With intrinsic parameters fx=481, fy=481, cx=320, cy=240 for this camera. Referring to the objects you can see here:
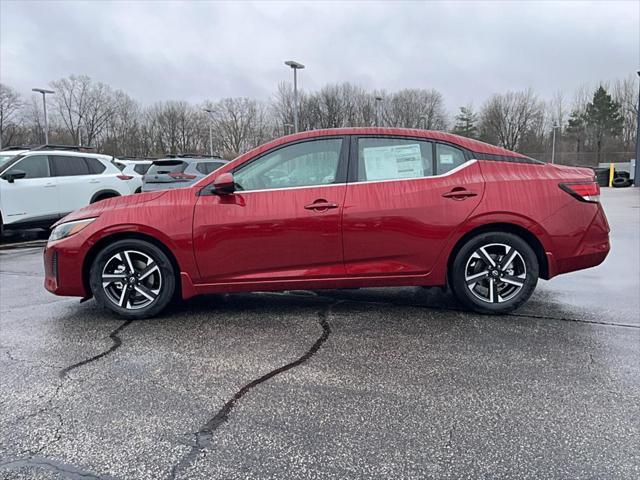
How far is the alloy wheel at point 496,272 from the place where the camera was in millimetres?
4234

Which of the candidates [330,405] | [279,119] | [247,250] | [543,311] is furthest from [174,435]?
[279,119]

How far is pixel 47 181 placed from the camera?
9.80 metres

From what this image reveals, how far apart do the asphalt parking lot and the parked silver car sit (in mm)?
7739

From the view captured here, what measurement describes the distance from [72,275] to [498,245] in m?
3.76

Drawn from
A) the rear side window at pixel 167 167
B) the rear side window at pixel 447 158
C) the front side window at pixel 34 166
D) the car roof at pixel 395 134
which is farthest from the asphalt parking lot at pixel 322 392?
the rear side window at pixel 167 167

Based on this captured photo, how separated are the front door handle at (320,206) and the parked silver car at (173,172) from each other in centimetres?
847

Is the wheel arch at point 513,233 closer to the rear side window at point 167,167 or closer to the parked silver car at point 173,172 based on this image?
the parked silver car at point 173,172

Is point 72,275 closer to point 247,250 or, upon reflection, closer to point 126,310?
point 126,310

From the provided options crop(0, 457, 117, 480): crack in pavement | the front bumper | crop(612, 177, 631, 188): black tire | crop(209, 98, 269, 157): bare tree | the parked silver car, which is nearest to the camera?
crop(0, 457, 117, 480): crack in pavement

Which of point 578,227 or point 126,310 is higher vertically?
point 578,227

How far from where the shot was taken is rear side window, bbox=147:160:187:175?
494 inches

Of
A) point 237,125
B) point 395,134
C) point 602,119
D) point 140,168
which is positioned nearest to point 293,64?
point 140,168

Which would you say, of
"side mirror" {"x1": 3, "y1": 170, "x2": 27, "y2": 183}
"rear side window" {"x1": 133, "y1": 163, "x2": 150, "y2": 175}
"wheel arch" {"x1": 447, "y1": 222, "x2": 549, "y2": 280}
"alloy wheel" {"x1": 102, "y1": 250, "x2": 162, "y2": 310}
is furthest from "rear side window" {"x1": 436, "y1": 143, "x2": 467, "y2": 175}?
"rear side window" {"x1": 133, "y1": 163, "x2": 150, "y2": 175}

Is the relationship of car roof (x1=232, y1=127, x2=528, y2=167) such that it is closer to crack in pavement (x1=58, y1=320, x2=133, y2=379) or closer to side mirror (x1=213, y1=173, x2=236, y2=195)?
side mirror (x1=213, y1=173, x2=236, y2=195)
